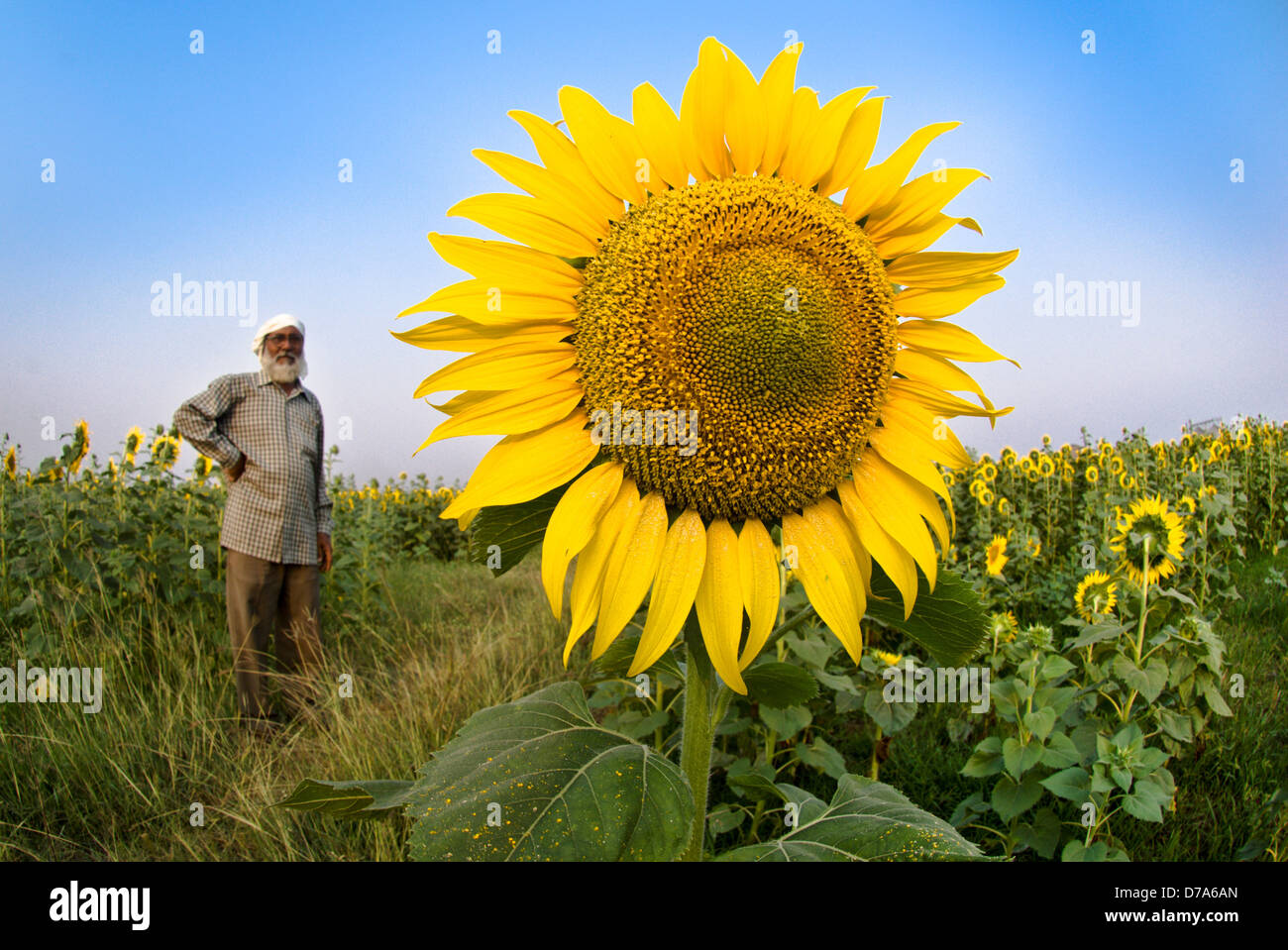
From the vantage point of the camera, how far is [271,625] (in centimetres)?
671

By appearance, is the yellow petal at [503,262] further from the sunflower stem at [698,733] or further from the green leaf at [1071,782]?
the green leaf at [1071,782]

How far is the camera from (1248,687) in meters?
5.18

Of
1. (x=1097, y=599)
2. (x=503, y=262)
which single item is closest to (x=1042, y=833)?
(x=1097, y=599)

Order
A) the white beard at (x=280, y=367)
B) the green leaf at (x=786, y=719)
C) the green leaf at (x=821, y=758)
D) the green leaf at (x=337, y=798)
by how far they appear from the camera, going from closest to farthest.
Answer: the green leaf at (x=337, y=798) → the green leaf at (x=786, y=719) → the green leaf at (x=821, y=758) → the white beard at (x=280, y=367)

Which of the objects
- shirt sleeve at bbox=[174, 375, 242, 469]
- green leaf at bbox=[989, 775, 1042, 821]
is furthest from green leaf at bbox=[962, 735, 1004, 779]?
shirt sleeve at bbox=[174, 375, 242, 469]

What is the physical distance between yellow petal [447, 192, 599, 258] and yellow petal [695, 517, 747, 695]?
1.88 feet

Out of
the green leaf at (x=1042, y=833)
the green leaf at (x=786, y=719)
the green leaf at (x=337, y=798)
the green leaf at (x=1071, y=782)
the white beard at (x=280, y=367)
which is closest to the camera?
the green leaf at (x=337, y=798)

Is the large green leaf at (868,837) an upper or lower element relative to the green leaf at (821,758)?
upper

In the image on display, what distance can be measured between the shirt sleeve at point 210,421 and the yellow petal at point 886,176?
5947 mm

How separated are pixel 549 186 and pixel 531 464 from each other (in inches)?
19.6

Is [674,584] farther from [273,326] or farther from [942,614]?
[273,326]

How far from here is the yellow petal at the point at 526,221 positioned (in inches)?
54.3

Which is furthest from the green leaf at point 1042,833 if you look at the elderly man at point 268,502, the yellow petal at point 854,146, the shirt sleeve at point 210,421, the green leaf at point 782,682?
the shirt sleeve at point 210,421

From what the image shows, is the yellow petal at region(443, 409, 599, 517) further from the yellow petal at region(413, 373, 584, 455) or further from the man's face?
the man's face
